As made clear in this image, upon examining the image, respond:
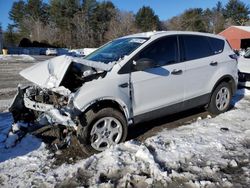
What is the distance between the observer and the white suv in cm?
476

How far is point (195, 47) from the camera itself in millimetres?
6145

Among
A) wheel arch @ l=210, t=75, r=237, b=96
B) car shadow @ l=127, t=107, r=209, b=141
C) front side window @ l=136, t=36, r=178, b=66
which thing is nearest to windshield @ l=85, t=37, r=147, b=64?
front side window @ l=136, t=36, r=178, b=66

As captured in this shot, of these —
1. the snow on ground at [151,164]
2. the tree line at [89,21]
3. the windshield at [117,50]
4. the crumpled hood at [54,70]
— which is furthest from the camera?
the tree line at [89,21]

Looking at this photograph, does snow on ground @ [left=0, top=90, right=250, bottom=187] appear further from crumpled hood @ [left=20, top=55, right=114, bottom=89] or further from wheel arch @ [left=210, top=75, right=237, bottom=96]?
wheel arch @ [left=210, top=75, right=237, bottom=96]

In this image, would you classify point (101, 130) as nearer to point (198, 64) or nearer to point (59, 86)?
point (59, 86)

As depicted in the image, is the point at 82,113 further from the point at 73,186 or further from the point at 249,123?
the point at 249,123

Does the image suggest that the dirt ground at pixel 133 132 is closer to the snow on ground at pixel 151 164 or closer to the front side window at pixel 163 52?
the snow on ground at pixel 151 164

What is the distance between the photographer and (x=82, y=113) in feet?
15.4

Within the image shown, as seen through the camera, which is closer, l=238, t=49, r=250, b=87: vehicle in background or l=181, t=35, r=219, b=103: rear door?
l=181, t=35, r=219, b=103: rear door

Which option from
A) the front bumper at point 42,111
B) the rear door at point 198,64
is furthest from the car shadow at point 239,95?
the front bumper at point 42,111

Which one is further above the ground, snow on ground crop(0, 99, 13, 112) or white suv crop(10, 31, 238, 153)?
white suv crop(10, 31, 238, 153)

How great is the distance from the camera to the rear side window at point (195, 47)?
596 centimetres

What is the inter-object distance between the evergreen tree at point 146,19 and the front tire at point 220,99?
226 ft

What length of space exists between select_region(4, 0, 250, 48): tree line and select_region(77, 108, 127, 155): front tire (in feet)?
→ 183
